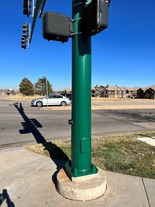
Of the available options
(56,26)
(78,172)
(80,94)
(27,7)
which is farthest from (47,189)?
(27,7)

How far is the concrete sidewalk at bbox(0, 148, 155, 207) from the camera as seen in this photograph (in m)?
2.98

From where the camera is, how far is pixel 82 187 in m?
3.03

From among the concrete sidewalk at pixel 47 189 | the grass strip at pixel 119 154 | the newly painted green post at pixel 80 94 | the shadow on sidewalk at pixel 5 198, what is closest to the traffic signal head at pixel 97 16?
the newly painted green post at pixel 80 94

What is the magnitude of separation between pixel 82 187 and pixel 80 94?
1424 mm

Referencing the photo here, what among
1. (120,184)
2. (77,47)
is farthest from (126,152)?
(77,47)

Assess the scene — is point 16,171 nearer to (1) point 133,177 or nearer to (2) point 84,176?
(2) point 84,176

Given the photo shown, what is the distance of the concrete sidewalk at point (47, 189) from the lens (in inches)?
117

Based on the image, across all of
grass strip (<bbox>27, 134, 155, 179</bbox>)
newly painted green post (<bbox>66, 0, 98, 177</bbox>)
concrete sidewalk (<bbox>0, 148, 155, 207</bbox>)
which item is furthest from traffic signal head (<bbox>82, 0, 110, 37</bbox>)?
grass strip (<bbox>27, 134, 155, 179</bbox>)

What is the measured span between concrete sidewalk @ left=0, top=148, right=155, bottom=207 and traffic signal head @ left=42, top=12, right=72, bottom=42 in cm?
243

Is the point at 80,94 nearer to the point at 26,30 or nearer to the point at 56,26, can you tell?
the point at 56,26

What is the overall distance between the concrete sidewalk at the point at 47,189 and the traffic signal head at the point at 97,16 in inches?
98.7

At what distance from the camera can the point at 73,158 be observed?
10.6 feet

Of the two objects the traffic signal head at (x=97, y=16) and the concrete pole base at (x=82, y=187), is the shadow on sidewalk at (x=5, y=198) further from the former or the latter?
the traffic signal head at (x=97, y=16)

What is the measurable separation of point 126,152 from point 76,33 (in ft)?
11.9
